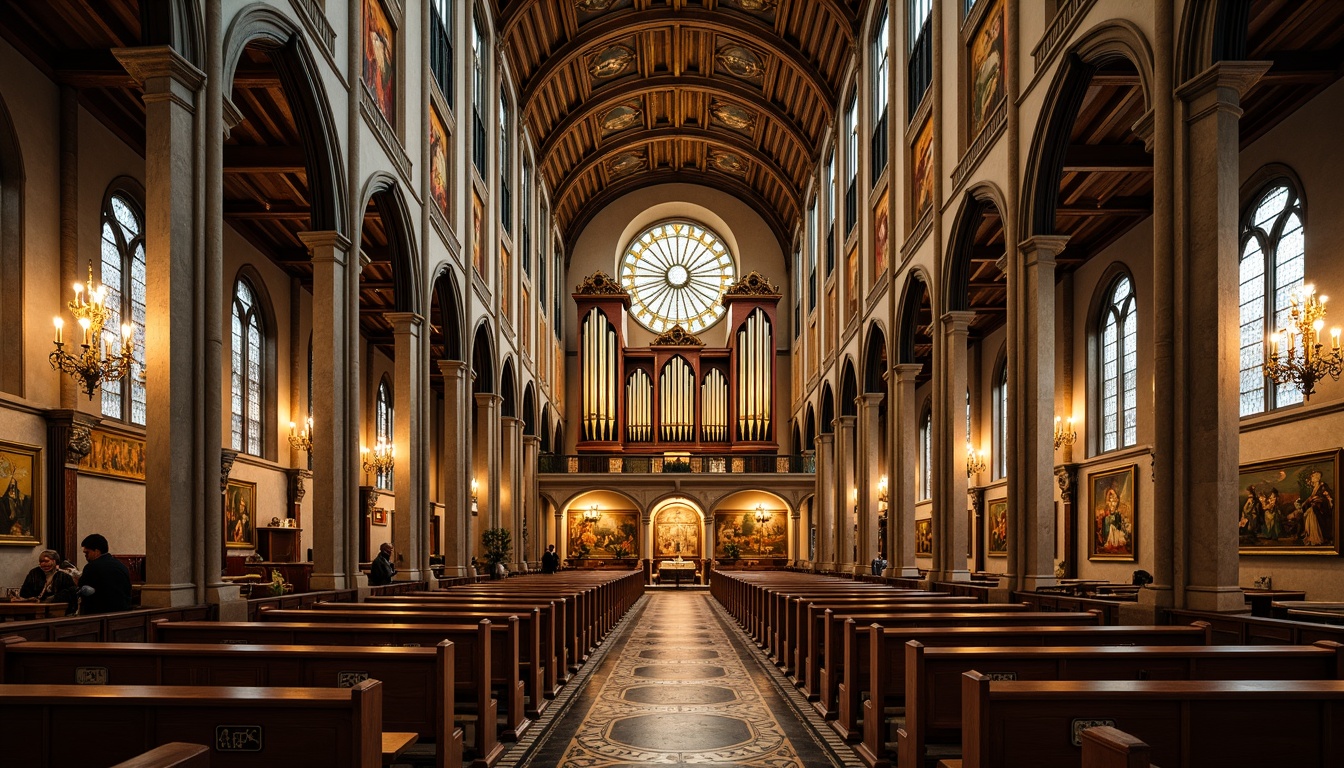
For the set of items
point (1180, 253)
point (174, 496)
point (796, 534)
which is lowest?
point (796, 534)

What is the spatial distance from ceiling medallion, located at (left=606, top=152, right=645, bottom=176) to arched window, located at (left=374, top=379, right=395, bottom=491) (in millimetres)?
13563

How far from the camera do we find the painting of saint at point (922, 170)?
16.7m

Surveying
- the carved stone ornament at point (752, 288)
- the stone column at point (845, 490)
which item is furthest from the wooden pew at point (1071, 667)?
the carved stone ornament at point (752, 288)

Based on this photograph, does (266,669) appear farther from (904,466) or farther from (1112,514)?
(1112,514)

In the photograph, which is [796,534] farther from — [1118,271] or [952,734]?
[952,734]

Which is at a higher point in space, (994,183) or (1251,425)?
(994,183)

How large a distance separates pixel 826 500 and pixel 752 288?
11.5 m

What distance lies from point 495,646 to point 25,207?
8.77 metres

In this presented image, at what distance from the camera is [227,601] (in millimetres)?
7887

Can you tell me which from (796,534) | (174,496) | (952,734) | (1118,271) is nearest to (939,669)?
(952,734)

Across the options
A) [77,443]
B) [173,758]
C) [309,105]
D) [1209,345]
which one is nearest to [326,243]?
[309,105]

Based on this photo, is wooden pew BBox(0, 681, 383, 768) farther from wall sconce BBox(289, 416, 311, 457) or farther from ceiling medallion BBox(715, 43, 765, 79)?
ceiling medallion BBox(715, 43, 765, 79)

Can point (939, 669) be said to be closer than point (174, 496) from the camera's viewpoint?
Yes

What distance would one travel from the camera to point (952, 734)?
18.8ft
